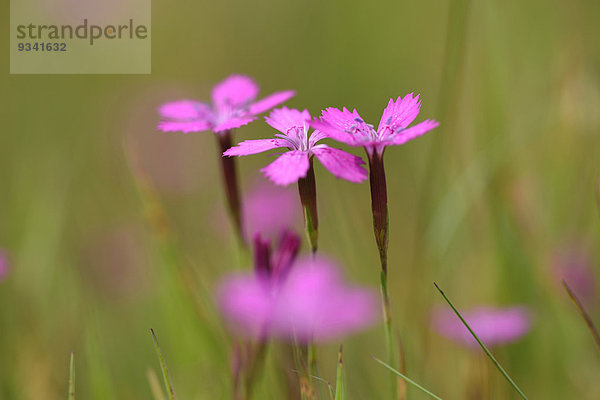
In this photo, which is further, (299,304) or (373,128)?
(299,304)

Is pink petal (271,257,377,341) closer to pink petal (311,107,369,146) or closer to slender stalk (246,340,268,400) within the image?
slender stalk (246,340,268,400)

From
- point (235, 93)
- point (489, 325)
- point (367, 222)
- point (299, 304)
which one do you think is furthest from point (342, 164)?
point (367, 222)

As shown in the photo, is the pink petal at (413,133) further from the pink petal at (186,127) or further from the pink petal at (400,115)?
the pink petal at (186,127)

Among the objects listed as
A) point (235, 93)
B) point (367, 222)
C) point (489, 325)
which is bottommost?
point (489, 325)

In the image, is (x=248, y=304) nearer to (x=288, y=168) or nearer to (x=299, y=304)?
(x=299, y=304)

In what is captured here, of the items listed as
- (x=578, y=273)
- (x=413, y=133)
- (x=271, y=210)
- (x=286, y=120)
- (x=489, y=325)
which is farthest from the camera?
(x=271, y=210)

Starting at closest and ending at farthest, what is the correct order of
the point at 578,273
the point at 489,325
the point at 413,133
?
the point at 413,133 < the point at 489,325 < the point at 578,273

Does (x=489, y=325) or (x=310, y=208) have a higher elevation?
(x=310, y=208)
